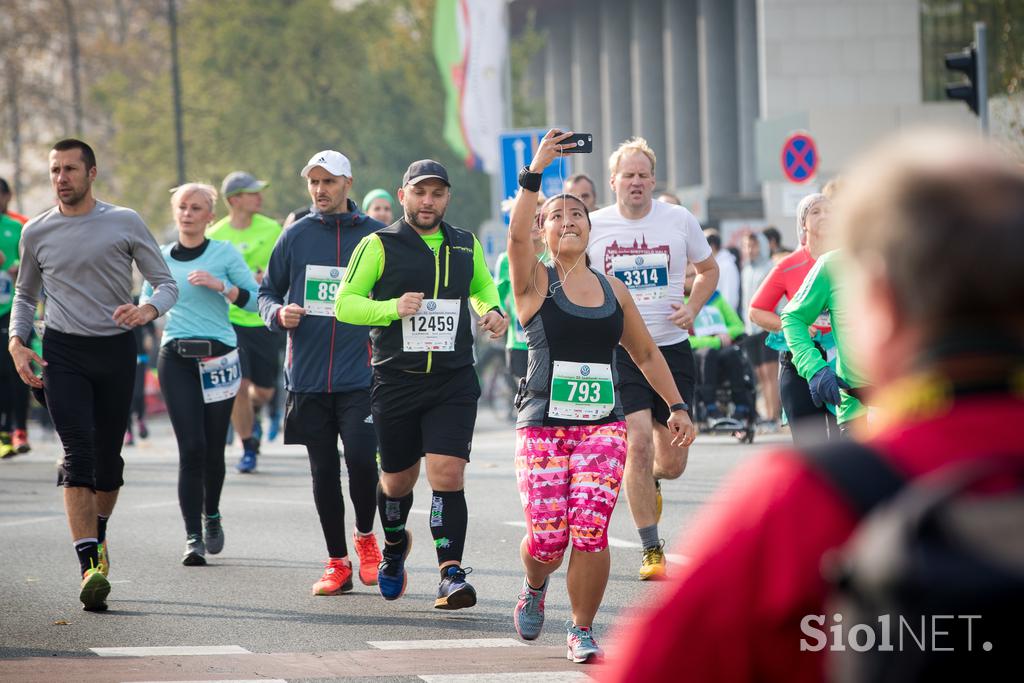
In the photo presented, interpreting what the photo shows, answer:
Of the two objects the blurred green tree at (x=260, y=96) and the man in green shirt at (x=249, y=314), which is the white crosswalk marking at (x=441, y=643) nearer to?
the man in green shirt at (x=249, y=314)

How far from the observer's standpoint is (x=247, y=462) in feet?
49.4

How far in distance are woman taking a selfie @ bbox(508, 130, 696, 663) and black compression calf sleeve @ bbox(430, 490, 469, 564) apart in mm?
909

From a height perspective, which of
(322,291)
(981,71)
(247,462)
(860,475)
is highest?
(981,71)

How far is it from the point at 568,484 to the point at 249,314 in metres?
8.21

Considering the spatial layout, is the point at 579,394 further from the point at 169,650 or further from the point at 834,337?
the point at 169,650

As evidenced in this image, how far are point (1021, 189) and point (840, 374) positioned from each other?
19.0 ft

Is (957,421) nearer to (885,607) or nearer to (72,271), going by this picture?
(885,607)

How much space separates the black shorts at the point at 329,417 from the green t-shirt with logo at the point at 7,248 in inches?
251

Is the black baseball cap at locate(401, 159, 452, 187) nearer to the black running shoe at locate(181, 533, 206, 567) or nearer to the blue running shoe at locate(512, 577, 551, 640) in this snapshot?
the blue running shoe at locate(512, 577, 551, 640)

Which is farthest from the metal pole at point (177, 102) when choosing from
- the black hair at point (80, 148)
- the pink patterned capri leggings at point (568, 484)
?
the pink patterned capri leggings at point (568, 484)

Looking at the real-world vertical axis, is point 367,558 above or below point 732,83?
below

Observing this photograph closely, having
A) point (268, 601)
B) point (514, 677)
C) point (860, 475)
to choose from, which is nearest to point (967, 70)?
point (268, 601)

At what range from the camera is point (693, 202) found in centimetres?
3647

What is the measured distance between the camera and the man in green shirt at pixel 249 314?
14.3 metres
